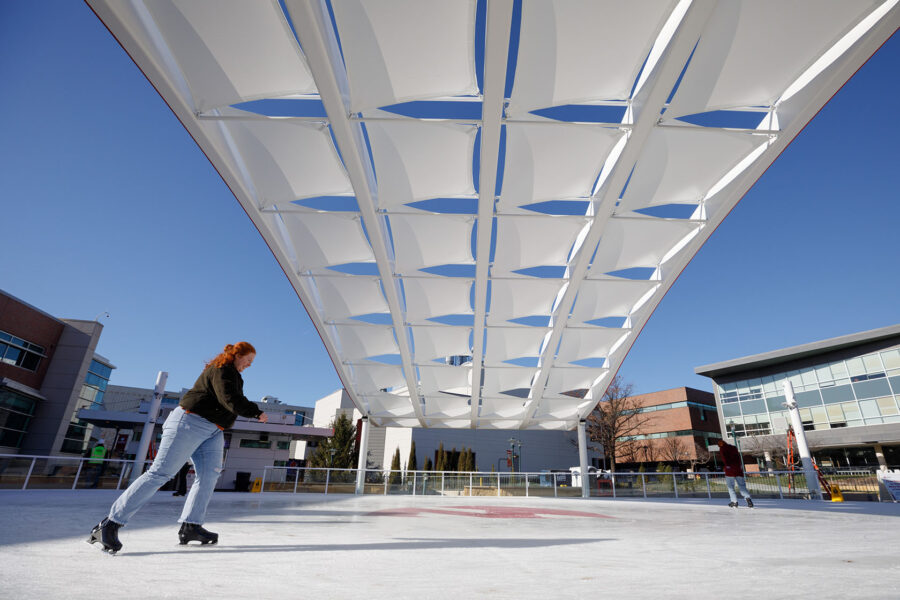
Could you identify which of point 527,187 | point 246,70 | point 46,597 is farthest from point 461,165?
point 46,597

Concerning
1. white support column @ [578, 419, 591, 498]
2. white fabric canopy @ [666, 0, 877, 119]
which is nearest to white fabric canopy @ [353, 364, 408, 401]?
white support column @ [578, 419, 591, 498]

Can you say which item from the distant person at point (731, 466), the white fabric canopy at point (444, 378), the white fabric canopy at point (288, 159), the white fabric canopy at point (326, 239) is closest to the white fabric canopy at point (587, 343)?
the white fabric canopy at point (444, 378)

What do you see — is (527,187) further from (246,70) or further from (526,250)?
(246,70)

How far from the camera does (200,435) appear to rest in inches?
129

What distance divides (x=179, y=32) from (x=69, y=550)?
706 cm

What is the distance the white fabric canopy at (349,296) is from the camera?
13.2m

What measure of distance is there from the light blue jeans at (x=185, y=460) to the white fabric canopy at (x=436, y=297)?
31.3 ft

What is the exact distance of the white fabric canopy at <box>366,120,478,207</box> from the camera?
835cm

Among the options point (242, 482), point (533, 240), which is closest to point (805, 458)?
point (533, 240)

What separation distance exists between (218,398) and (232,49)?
6004 mm

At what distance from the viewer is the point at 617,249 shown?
11570 millimetres

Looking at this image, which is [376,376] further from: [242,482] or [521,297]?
[242,482]

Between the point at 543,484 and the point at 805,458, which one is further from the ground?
the point at 805,458

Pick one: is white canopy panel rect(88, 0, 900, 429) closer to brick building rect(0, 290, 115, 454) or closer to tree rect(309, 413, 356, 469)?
brick building rect(0, 290, 115, 454)
